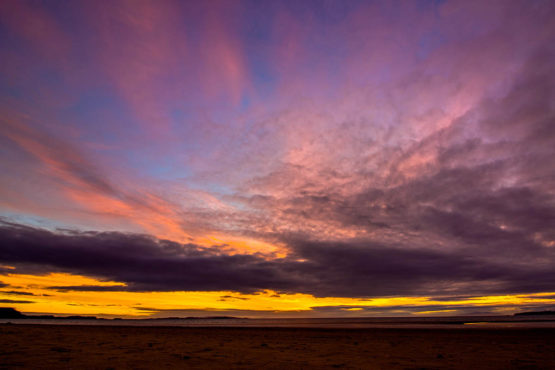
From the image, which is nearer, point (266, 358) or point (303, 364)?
point (303, 364)

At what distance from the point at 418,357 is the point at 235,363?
23.5ft

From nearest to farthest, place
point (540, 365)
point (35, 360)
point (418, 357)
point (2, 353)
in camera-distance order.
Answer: point (35, 360)
point (540, 365)
point (2, 353)
point (418, 357)

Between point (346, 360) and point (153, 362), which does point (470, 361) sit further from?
point (153, 362)

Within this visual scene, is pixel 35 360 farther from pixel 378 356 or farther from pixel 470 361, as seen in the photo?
pixel 470 361

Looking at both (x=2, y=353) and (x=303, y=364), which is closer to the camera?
(x=303, y=364)

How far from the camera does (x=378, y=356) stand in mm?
12078

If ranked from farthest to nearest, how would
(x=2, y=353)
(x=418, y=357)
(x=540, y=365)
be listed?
(x=418, y=357), (x=2, y=353), (x=540, y=365)

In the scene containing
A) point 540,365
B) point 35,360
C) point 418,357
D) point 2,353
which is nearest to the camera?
point 35,360

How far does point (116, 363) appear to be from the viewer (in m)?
9.38

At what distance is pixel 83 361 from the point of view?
376 inches

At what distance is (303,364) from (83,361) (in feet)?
22.6

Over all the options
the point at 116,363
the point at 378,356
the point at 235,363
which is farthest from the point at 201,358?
the point at 378,356

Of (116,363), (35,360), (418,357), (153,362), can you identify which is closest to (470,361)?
(418,357)

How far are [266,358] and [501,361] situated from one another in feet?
27.2
